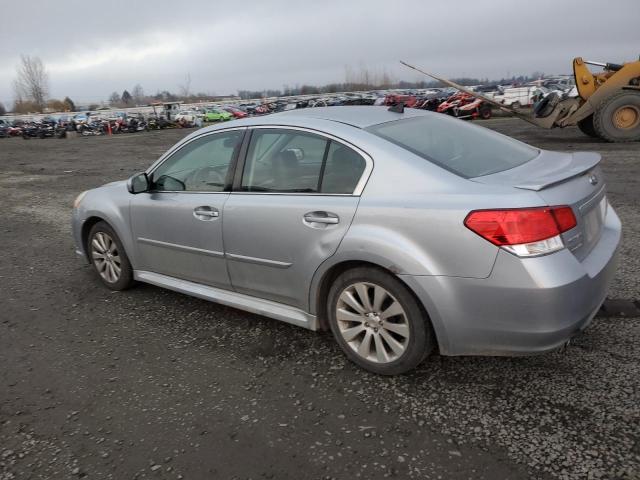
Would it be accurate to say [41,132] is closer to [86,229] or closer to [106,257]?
[86,229]

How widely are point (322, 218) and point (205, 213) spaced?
3.39 ft

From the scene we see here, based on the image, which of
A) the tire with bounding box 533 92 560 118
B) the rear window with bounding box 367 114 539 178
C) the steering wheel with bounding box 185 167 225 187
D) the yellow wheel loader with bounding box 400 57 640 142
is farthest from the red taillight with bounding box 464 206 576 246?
the tire with bounding box 533 92 560 118

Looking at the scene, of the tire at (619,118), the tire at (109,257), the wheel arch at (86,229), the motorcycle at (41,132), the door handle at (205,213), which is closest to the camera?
the door handle at (205,213)

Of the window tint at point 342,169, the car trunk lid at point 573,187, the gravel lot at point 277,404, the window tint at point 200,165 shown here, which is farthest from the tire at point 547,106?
the window tint at point 342,169

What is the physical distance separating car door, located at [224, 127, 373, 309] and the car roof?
20cm

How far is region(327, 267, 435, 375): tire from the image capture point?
277 cm

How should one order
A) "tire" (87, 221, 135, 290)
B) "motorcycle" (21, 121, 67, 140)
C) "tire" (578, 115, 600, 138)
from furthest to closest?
1. "motorcycle" (21, 121, 67, 140)
2. "tire" (578, 115, 600, 138)
3. "tire" (87, 221, 135, 290)

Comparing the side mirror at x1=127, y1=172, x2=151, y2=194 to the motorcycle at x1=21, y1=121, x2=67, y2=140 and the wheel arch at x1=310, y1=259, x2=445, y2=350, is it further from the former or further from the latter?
the motorcycle at x1=21, y1=121, x2=67, y2=140

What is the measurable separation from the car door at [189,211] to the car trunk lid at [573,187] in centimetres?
179

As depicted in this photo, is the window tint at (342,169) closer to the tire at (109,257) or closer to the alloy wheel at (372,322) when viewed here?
the alloy wheel at (372,322)

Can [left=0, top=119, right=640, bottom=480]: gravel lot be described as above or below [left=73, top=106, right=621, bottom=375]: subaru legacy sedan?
below

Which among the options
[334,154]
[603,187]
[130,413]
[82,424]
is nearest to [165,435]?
[130,413]

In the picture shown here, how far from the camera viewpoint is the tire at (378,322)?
9.10ft

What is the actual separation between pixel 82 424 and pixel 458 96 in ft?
96.7
